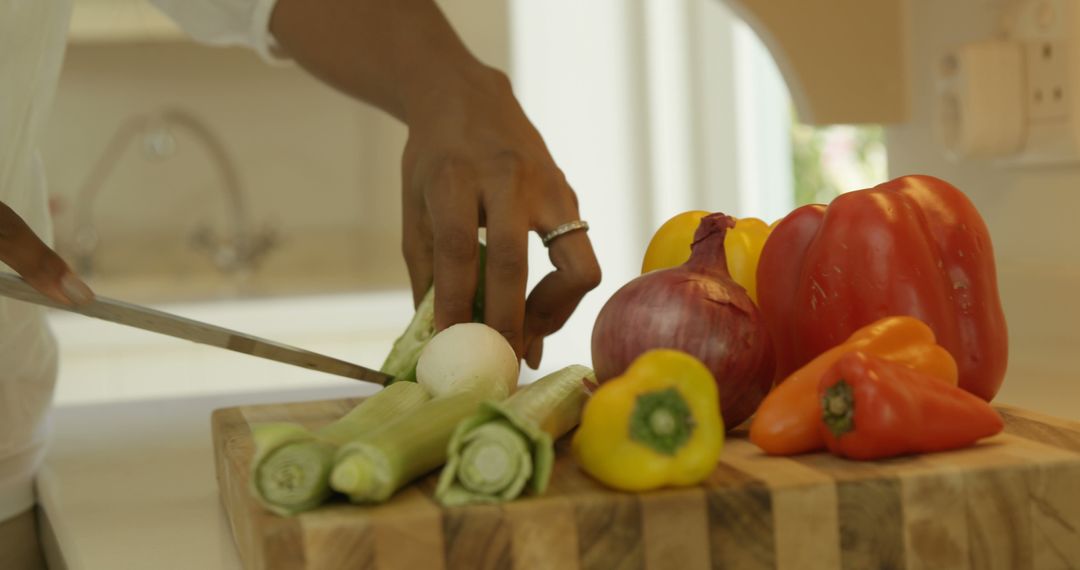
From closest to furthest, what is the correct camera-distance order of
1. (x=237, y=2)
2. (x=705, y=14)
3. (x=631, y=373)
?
(x=631, y=373), (x=237, y=2), (x=705, y=14)

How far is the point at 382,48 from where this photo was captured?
933mm

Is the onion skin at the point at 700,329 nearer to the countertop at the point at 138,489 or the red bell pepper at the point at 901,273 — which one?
the red bell pepper at the point at 901,273

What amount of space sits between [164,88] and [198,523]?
3.79 m

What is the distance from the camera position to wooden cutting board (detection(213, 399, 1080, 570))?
49cm

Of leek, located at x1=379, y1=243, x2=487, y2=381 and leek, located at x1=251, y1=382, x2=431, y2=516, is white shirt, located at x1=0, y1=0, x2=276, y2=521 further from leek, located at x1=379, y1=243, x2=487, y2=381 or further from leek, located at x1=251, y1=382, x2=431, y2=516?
leek, located at x1=251, y1=382, x2=431, y2=516

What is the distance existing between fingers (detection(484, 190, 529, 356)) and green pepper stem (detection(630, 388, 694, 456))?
1.08ft

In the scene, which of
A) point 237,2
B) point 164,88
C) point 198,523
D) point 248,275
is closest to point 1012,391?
point 198,523

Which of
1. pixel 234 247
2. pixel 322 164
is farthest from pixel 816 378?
pixel 322 164

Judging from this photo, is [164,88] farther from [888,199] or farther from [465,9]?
[888,199]

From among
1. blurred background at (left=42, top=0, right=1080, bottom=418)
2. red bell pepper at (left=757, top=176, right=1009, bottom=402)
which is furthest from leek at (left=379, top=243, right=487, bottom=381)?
blurred background at (left=42, top=0, right=1080, bottom=418)

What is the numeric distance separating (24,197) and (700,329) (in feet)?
1.96

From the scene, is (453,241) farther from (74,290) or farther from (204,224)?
(204,224)

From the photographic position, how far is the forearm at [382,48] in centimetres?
91

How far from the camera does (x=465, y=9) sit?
4.05 metres
